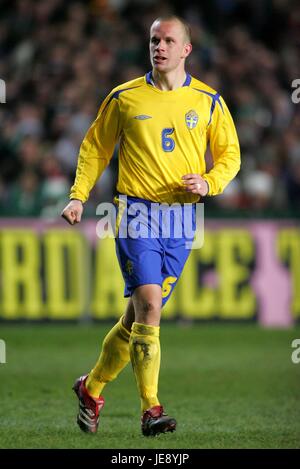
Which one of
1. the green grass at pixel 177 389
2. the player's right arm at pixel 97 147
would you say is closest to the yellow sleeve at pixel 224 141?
the player's right arm at pixel 97 147

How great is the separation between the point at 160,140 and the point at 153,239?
0.60m

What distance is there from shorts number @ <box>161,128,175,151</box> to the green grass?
67.6 inches

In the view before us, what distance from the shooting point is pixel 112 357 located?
22.5 ft

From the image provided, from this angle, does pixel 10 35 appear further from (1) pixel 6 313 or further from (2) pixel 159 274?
(2) pixel 159 274

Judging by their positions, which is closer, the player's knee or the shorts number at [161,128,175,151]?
the player's knee

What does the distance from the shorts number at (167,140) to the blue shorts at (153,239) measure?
1.13 ft

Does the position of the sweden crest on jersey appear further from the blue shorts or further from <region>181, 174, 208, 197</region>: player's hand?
the blue shorts

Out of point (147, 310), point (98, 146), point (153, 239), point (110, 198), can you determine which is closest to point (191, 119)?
point (98, 146)

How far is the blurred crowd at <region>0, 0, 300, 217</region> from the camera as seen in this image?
46.8ft

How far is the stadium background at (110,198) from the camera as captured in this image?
10484mm

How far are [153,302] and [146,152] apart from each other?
91cm

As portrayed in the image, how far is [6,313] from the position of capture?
1320 cm

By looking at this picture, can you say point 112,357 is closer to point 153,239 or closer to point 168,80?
point 153,239

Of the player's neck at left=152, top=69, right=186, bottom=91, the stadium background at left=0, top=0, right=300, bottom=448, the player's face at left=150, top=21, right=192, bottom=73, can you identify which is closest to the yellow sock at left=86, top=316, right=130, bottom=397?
the stadium background at left=0, top=0, right=300, bottom=448
